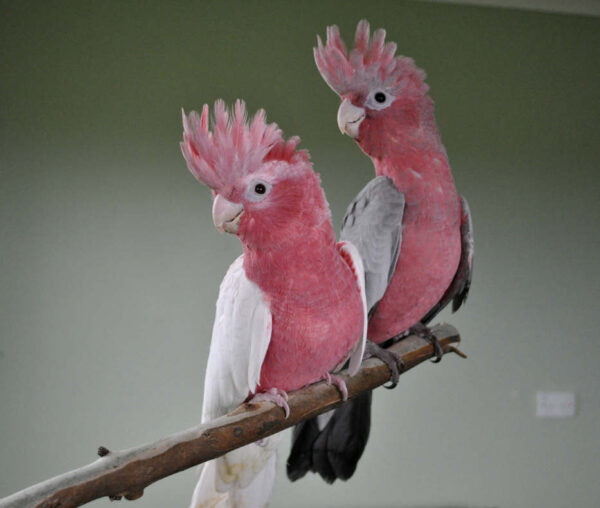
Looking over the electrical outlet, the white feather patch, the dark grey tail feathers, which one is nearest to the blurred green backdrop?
the electrical outlet

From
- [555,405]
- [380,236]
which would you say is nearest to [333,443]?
[380,236]

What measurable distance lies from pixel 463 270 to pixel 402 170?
252 mm

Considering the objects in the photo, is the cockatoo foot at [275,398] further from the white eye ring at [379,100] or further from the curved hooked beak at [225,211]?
the white eye ring at [379,100]

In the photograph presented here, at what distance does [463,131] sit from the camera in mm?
1608

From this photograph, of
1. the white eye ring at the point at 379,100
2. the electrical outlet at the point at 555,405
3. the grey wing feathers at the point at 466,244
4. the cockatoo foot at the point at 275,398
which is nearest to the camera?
the cockatoo foot at the point at 275,398

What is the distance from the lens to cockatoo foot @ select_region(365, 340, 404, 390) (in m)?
1.01

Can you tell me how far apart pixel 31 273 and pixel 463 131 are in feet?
4.23

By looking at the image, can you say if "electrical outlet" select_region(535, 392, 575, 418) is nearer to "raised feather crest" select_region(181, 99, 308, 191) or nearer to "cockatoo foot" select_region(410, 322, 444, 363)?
"cockatoo foot" select_region(410, 322, 444, 363)

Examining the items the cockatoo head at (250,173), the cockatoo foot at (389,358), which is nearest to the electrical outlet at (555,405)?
the cockatoo foot at (389,358)

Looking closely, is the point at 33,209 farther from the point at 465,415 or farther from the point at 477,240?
the point at 465,415

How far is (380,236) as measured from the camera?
3.14 feet

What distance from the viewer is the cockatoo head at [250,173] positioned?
2.38ft

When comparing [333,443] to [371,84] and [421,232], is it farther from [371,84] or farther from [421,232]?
[371,84]

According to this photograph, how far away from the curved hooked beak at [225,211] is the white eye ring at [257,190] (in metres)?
0.02
